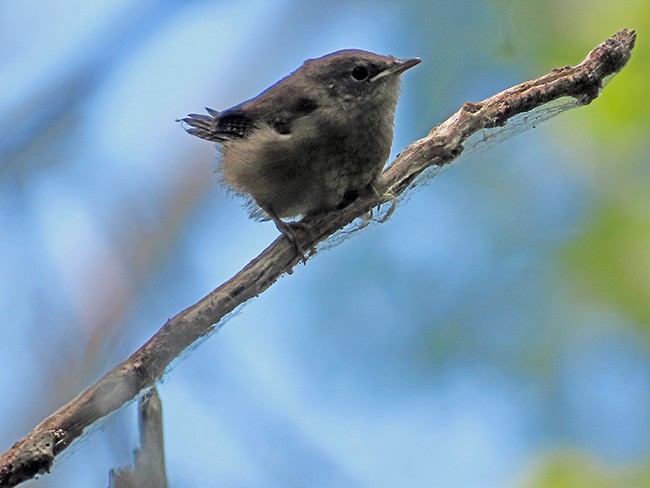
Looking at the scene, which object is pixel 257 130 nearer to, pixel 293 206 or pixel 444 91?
pixel 293 206

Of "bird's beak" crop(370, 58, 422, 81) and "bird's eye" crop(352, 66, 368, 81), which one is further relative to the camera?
"bird's eye" crop(352, 66, 368, 81)

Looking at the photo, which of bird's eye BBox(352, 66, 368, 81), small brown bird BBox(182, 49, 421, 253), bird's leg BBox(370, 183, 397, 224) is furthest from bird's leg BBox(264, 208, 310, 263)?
bird's eye BBox(352, 66, 368, 81)

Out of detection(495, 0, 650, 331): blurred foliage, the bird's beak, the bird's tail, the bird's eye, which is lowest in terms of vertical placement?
detection(495, 0, 650, 331): blurred foliage

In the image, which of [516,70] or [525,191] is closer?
[516,70]

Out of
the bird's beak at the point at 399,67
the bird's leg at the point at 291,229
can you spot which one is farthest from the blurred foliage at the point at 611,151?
the bird's leg at the point at 291,229

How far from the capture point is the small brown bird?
9.55 ft

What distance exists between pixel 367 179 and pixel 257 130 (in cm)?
47

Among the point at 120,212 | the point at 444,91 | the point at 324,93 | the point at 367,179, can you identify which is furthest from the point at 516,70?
the point at 120,212

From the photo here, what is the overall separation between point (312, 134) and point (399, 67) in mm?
378

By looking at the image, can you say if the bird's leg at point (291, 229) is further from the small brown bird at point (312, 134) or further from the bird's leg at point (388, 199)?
the bird's leg at point (388, 199)

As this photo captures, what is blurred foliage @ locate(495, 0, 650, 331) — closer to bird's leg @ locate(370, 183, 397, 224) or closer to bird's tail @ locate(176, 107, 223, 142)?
bird's leg @ locate(370, 183, 397, 224)

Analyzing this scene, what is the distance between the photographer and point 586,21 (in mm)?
2670

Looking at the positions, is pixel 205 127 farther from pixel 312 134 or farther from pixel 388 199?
pixel 388 199

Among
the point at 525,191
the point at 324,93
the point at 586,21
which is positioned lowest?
the point at 525,191
